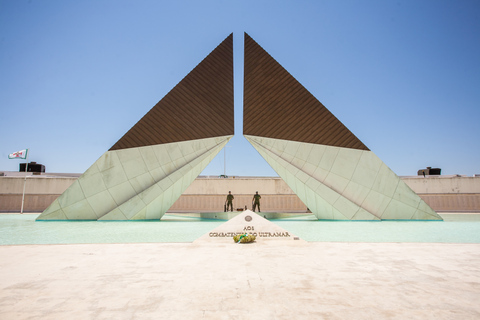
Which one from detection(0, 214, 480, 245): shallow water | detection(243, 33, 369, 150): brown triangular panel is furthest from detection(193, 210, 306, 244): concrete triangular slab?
detection(243, 33, 369, 150): brown triangular panel

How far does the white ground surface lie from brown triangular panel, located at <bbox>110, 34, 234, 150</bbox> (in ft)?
27.5

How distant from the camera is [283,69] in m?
14.2

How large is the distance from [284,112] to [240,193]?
10981 mm

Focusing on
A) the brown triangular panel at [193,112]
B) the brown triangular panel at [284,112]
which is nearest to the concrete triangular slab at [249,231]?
the brown triangular panel at [284,112]

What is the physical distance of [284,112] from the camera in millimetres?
13523

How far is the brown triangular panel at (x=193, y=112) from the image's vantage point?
13.1 metres

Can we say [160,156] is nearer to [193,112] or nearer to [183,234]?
[193,112]

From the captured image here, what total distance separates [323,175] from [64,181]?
18.8 m

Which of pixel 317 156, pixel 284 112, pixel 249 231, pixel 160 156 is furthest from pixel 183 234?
pixel 284 112

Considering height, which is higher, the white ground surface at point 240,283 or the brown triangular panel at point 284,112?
the brown triangular panel at point 284,112

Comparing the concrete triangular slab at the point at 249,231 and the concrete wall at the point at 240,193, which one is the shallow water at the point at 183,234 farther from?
the concrete wall at the point at 240,193

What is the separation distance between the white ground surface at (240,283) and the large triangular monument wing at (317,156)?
730cm

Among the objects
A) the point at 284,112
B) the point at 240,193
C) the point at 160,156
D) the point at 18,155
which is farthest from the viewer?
the point at 240,193

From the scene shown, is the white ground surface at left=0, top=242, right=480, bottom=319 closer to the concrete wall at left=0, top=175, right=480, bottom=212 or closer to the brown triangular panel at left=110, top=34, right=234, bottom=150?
the brown triangular panel at left=110, top=34, right=234, bottom=150
